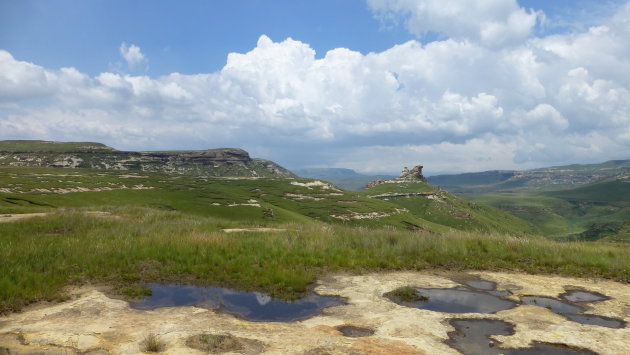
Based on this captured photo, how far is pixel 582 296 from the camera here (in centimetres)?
1260

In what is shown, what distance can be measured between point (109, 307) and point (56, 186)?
85.4 m

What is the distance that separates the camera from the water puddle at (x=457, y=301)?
11.2m

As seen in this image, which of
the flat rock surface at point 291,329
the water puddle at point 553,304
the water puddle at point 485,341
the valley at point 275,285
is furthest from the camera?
the water puddle at point 553,304

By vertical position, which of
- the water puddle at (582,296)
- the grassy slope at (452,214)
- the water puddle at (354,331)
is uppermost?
the water puddle at (354,331)

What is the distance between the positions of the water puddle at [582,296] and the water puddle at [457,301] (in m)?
2.40

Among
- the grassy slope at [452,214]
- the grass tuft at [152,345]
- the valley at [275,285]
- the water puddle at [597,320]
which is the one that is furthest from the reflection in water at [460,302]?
the grassy slope at [452,214]

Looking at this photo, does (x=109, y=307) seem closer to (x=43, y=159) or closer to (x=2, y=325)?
(x=2, y=325)

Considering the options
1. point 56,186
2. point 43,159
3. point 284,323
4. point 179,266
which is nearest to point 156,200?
point 56,186

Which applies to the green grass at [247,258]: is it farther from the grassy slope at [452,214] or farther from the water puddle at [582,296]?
the grassy slope at [452,214]

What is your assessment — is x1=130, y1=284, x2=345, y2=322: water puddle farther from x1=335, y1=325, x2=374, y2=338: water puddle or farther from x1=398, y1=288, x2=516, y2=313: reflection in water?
x1=398, y1=288, x2=516, y2=313: reflection in water

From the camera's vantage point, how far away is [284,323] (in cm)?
978

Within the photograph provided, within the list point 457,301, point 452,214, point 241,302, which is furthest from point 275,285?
point 452,214

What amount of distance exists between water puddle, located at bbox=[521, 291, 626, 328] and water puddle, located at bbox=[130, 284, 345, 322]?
21.6 ft

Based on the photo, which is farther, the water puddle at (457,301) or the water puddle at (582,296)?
the water puddle at (582,296)
